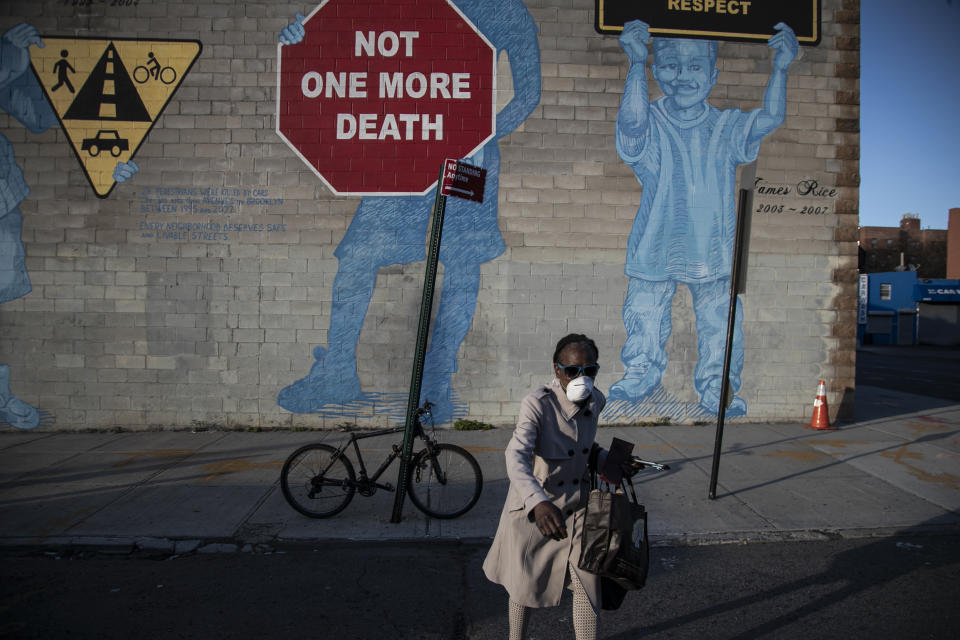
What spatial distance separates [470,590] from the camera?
13.7ft

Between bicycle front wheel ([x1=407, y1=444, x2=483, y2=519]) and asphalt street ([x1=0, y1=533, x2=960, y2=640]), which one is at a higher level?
bicycle front wheel ([x1=407, y1=444, x2=483, y2=519])

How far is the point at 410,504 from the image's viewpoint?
5.77 m

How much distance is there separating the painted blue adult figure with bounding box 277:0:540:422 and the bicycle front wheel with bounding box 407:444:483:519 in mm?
3325

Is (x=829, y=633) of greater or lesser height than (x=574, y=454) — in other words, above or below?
below

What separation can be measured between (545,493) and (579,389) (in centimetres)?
50

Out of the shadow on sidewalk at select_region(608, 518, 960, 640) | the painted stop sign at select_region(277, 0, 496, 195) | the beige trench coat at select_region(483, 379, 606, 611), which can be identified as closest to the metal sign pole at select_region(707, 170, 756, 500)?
the shadow on sidewalk at select_region(608, 518, 960, 640)

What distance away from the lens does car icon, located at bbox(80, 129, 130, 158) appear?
8773 mm

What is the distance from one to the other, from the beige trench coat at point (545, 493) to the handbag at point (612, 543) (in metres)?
0.21

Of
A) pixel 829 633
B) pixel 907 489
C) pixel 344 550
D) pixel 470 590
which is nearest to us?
pixel 829 633

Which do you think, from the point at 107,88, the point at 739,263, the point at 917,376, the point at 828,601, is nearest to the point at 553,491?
the point at 828,601

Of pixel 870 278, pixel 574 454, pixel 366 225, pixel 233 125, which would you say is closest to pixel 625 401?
pixel 366 225

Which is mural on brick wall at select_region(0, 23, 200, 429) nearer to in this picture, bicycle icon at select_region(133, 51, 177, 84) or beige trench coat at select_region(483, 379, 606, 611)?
bicycle icon at select_region(133, 51, 177, 84)

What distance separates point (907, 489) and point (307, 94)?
8.90 metres

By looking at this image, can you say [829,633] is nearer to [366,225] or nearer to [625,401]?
A: [625,401]
